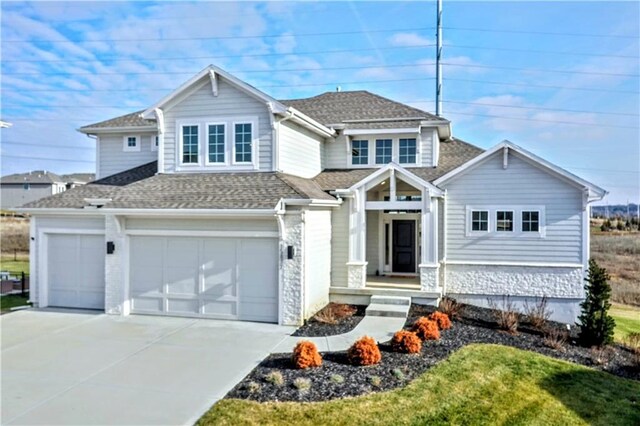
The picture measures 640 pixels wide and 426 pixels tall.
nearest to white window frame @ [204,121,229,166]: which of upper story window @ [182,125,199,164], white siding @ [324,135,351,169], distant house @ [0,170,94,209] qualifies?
upper story window @ [182,125,199,164]

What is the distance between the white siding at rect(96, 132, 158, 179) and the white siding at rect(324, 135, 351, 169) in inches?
257

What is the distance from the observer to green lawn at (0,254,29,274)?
21150mm

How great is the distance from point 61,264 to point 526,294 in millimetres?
14410

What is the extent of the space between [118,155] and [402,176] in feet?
35.8

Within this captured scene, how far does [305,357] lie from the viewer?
7.92m

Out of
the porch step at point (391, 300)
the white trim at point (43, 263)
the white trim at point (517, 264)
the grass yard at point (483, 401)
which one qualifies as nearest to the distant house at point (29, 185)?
the white trim at point (43, 263)

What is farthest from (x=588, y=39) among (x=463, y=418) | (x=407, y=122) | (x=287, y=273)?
(x=463, y=418)

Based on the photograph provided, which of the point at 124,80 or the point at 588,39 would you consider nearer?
the point at 588,39

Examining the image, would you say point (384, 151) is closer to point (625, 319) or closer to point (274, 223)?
point (274, 223)

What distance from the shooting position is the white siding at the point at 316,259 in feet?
37.9

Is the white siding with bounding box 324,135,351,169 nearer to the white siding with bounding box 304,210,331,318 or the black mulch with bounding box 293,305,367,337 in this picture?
the white siding with bounding box 304,210,331,318

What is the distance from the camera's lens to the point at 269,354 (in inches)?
347

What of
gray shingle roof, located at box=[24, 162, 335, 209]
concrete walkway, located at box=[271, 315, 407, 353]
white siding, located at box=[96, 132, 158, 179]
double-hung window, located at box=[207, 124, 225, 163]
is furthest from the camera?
white siding, located at box=[96, 132, 158, 179]

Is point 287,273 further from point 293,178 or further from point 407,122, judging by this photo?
point 407,122
